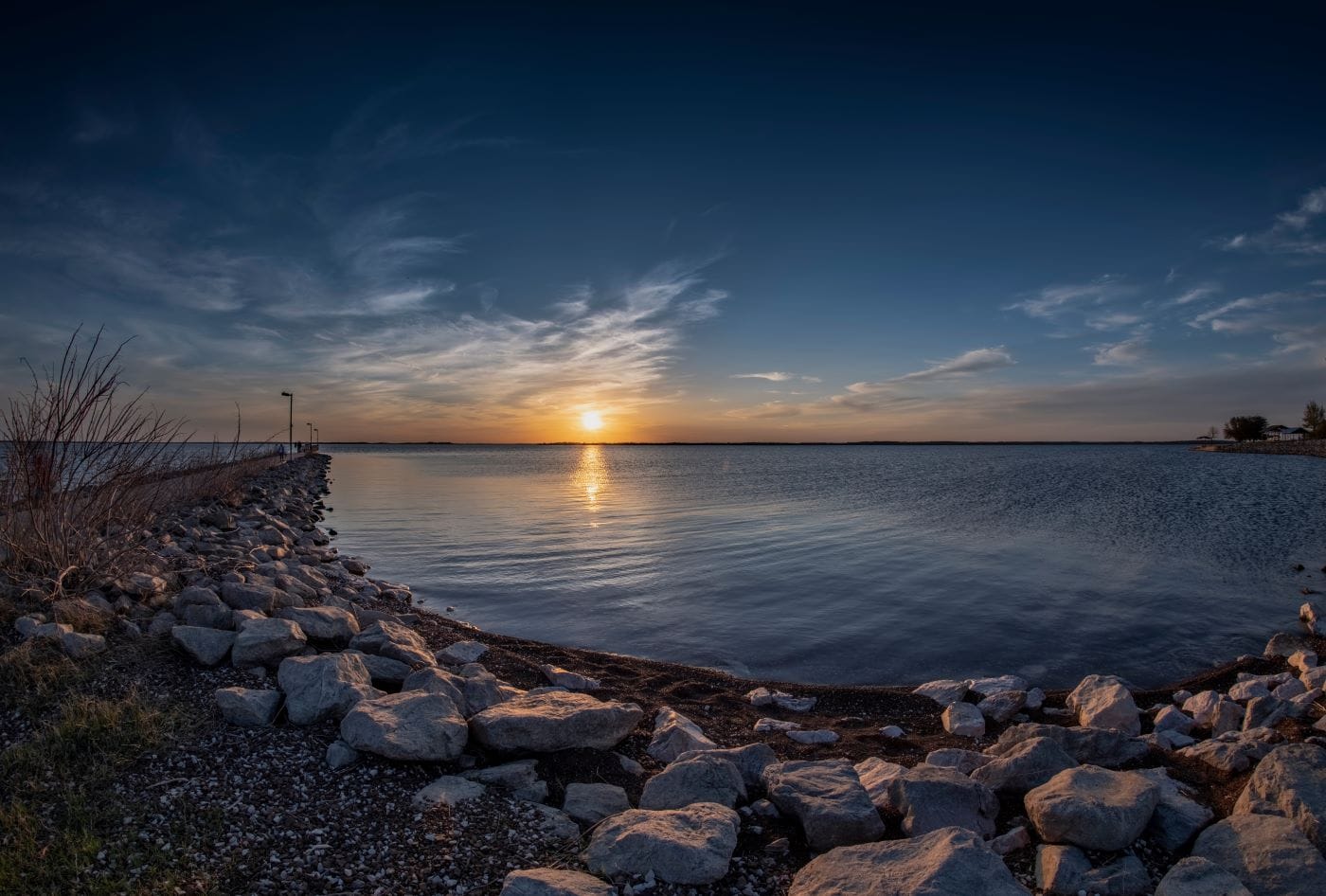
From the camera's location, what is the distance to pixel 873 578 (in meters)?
15.1

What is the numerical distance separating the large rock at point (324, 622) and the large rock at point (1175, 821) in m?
7.22

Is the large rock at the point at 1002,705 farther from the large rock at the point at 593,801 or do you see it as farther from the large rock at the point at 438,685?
the large rock at the point at 438,685

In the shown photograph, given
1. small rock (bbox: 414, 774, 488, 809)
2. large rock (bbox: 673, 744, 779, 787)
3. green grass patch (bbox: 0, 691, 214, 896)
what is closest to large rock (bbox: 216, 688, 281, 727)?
green grass patch (bbox: 0, 691, 214, 896)

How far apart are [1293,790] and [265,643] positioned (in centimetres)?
800

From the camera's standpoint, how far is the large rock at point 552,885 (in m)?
3.47

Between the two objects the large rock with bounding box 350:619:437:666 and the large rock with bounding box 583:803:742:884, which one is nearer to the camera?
the large rock with bounding box 583:803:742:884

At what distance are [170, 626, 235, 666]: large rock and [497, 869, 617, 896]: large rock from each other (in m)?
4.02

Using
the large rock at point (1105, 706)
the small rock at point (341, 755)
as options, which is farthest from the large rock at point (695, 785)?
the large rock at point (1105, 706)

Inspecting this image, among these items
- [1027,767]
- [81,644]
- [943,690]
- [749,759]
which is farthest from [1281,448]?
[81,644]

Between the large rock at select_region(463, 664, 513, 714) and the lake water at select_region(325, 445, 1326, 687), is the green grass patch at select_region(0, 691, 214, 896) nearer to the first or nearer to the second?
the large rock at select_region(463, 664, 513, 714)

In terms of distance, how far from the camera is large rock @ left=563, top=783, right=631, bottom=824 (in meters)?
4.60

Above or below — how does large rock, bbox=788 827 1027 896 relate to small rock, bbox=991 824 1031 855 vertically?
above

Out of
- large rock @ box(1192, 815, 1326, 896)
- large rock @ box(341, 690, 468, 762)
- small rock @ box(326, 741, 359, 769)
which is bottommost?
large rock @ box(1192, 815, 1326, 896)

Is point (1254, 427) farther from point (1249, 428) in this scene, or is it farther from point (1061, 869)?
point (1061, 869)
